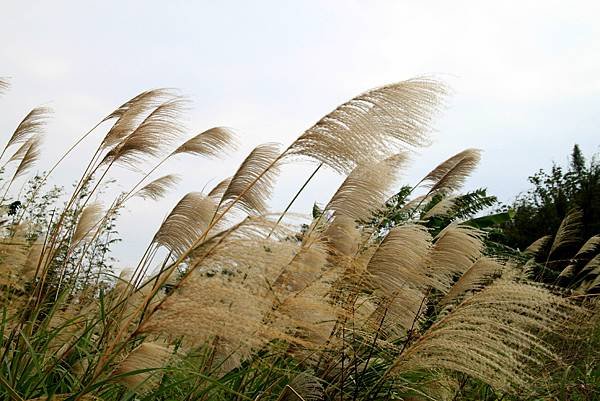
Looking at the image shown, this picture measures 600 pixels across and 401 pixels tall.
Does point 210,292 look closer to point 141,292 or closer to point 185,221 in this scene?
point 185,221

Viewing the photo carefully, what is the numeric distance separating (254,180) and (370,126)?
1.84 ft

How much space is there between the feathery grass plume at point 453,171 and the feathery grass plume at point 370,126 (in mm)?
2499

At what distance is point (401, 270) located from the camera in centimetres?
321

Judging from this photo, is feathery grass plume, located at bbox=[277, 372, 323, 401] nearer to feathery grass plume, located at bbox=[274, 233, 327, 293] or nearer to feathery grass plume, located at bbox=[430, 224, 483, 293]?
feathery grass plume, located at bbox=[274, 233, 327, 293]

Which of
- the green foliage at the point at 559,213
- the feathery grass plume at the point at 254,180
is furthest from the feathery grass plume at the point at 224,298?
the green foliage at the point at 559,213

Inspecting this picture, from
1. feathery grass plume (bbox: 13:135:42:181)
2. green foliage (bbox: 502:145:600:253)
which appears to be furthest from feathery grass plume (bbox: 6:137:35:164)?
green foliage (bbox: 502:145:600:253)

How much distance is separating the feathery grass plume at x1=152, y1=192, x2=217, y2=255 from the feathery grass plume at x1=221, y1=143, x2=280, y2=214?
132 mm

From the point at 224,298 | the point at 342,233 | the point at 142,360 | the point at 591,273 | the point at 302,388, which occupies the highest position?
the point at 591,273

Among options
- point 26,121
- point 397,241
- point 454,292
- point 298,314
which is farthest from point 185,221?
point 26,121

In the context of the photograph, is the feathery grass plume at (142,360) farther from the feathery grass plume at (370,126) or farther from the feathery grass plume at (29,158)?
the feathery grass plume at (29,158)

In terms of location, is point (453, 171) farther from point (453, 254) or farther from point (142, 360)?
point (142, 360)

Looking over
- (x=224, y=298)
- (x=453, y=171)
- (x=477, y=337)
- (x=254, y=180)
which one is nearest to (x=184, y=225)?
(x=254, y=180)

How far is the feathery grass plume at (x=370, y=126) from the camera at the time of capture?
8.17 feet

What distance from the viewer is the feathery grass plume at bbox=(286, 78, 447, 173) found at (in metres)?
2.49
